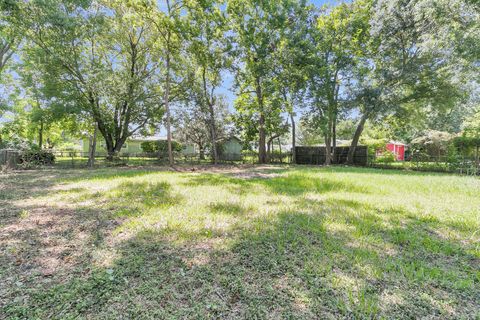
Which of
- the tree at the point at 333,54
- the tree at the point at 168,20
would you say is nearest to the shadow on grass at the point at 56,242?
the tree at the point at 168,20

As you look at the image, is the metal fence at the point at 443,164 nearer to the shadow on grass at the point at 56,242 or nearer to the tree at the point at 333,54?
the tree at the point at 333,54

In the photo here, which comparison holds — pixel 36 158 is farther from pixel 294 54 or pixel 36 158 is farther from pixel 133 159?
pixel 294 54

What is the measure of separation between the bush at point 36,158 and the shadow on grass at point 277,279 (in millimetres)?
12749

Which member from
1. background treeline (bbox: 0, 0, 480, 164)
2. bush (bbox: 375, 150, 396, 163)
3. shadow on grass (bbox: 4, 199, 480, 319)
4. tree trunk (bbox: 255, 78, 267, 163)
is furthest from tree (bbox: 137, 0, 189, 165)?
bush (bbox: 375, 150, 396, 163)

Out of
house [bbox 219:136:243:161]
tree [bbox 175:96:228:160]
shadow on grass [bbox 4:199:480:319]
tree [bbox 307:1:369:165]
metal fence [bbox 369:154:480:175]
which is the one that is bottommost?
shadow on grass [bbox 4:199:480:319]

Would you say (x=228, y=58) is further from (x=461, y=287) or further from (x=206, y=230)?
(x=461, y=287)

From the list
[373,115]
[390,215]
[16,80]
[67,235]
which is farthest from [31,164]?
[373,115]

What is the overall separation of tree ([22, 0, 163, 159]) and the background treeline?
0.24 feet

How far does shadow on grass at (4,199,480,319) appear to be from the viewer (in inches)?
63.2

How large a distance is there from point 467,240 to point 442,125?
36.0 m

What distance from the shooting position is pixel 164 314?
1.56 metres

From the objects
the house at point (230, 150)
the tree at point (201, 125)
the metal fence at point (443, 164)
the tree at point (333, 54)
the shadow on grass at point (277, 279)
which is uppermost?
the tree at point (333, 54)

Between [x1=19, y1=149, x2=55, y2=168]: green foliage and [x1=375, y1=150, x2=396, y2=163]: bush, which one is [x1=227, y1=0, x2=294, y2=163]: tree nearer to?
[x1=375, y1=150, x2=396, y2=163]: bush

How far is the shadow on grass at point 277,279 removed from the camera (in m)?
1.61
